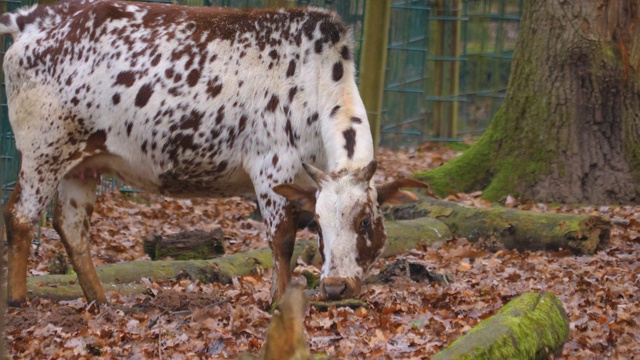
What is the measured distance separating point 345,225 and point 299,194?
1.65 feet

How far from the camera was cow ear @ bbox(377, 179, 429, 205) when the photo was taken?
736 cm

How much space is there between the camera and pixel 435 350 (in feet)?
19.1

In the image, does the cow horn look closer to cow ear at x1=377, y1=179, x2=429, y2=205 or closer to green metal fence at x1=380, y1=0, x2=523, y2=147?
cow ear at x1=377, y1=179, x2=429, y2=205

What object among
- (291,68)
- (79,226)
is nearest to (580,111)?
(291,68)

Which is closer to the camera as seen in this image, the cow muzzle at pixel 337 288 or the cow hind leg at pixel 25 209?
the cow muzzle at pixel 337 288

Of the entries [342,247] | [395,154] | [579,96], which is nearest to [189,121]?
[342,247]

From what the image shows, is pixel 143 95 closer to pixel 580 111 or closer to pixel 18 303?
pixel 18 303

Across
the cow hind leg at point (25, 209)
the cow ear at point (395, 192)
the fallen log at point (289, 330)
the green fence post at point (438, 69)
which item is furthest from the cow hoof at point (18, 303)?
the green fence post at point (438, 69)

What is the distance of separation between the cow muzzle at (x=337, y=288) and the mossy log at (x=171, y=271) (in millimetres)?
2013

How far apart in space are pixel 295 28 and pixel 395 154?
1058 centimetres

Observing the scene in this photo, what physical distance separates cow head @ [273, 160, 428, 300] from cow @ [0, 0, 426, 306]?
463mm

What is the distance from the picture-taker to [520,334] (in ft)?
18.2

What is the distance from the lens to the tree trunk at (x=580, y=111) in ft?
38.3

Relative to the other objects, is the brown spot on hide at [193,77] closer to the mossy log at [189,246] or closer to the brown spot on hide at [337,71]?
the brown spot on hide at [337,71]
